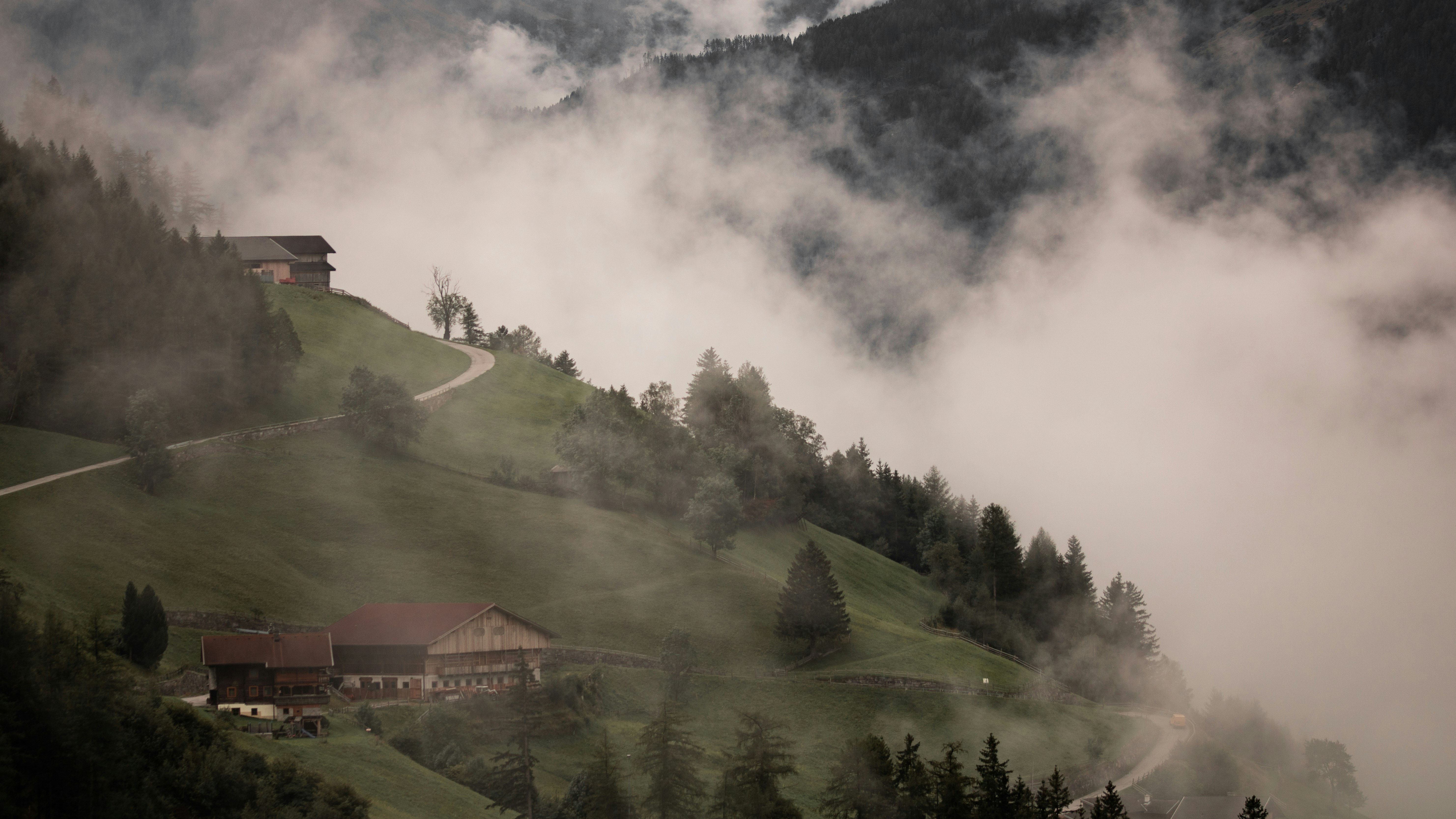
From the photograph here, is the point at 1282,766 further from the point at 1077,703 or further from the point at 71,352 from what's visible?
the point at 71,352

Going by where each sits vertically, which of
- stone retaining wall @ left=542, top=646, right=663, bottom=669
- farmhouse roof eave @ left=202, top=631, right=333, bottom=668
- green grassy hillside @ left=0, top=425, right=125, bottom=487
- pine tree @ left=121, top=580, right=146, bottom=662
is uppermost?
green grassy hillside @ left=0, top=425, right=125, bottom=487

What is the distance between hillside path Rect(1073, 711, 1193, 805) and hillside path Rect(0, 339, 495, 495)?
8669 cm

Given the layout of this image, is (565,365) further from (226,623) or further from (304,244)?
(226,623)

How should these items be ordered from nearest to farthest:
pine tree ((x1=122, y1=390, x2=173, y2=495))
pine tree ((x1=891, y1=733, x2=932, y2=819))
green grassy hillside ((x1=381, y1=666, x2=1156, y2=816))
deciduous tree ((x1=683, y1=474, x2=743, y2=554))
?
pine tree ((x1=891, y1=733, x2=932, y2=819)) → green grassy hillside ((x1=381, y1=666, x2=1156, y2=816)) → pine tree ((x1=122, y1=390, x2=173, y2=495)) → deciduous tree ((x1=683, y1=474, x2=743, y2=554))

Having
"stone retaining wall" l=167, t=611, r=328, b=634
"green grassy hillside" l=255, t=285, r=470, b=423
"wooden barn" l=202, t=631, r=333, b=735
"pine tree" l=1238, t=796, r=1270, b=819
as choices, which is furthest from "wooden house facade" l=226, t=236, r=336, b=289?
"pine tree" l=1238, t=796, r=1270, b=819

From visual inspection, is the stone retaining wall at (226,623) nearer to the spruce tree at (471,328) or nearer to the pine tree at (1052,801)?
the pine tree at (1052,801)

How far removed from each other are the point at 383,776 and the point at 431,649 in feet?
61.6

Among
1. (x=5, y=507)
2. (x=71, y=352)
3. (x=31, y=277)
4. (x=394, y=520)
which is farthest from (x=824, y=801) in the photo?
(x=31, y=277)

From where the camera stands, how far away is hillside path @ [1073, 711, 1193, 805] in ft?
264

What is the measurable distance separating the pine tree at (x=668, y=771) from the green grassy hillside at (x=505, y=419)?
69.2 meters

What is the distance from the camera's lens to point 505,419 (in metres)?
134

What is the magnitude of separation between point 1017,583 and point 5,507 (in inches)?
4174

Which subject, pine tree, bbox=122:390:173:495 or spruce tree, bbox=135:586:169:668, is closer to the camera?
spruce tree, bbox=135:586:169:668

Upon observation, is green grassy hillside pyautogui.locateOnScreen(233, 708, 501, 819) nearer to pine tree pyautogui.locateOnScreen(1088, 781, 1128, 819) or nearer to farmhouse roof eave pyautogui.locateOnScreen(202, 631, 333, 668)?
farmhouse roof eave pyautogui.locateOnScreen(202, 631, 333, 668)
